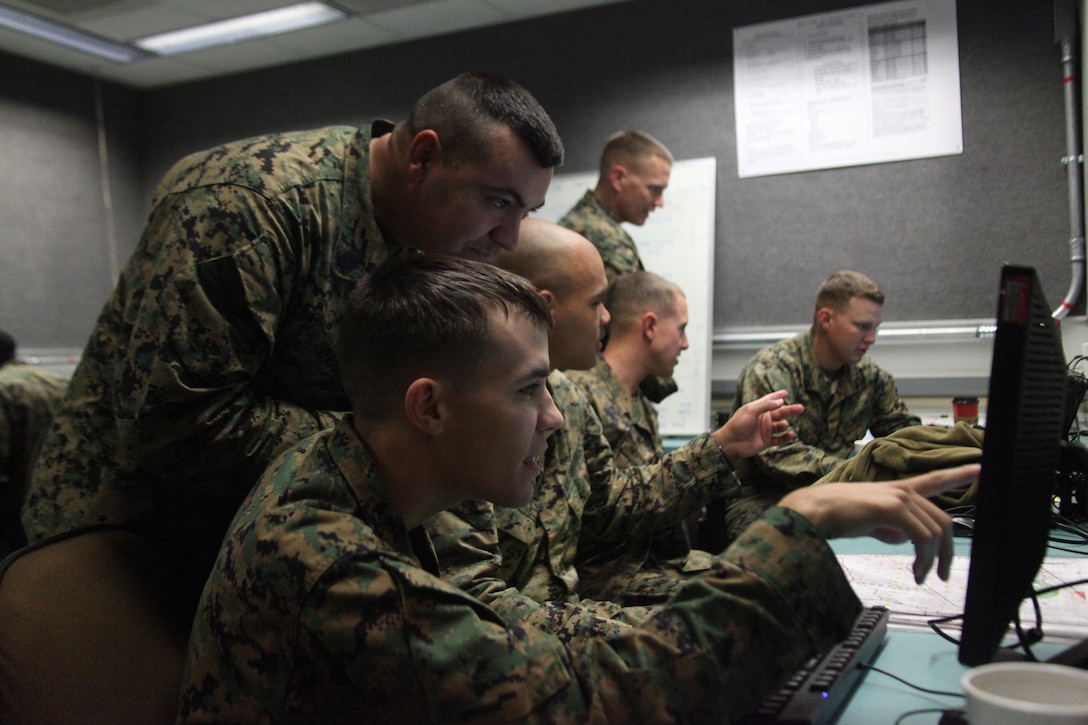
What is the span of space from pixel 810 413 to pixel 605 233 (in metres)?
1.51

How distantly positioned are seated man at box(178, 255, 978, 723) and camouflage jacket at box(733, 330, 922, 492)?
305 millimetres

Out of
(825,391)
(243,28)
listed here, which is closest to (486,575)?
(825,391)

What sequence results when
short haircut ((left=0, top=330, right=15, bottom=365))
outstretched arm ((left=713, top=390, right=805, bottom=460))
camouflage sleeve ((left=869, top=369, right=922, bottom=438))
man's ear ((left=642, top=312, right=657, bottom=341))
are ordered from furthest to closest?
short haircut ((left=0, top=330, right=15, bottom=365)), man's ear ((left=642, top=312, right=657, bottom=341)), camouflage sleeve ((left=869, top=369, right=922, bottom=438)), outstretched arm ((left=713, top=390, right=805, bottom=460))

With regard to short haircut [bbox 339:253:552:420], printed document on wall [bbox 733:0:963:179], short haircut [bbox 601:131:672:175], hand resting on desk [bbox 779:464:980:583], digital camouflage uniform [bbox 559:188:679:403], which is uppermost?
printed document on wall [bbox 733:0:963:179]

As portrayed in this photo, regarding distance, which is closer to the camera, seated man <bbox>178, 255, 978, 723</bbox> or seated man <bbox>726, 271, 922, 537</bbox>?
seated man <bbox>178, 255, 978, 723</bbox>

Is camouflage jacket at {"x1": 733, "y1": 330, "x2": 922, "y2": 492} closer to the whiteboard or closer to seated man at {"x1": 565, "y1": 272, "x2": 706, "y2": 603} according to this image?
seated man at {"x1": 565, "y1": 272, "x2": 706, "y2": 603}

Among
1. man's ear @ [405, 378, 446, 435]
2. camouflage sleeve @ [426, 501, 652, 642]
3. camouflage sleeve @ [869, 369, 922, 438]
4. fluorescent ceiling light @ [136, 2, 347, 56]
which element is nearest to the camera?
man's ear @ [405, 378, 446, 435]

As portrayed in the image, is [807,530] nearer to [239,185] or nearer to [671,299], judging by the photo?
[239,185]

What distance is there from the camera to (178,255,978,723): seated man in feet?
2.15

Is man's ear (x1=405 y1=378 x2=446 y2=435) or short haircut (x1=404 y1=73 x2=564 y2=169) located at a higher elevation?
short haircut (x1=404 y1=73 x2=564 y2=169)

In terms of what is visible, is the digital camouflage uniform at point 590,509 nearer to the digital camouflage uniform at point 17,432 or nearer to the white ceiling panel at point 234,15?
the digital camouflage uniform at point 17,432

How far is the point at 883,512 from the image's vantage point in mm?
699

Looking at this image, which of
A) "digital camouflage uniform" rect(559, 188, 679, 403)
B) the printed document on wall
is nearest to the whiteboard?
the printed document on wall

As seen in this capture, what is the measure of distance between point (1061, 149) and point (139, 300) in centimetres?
349
